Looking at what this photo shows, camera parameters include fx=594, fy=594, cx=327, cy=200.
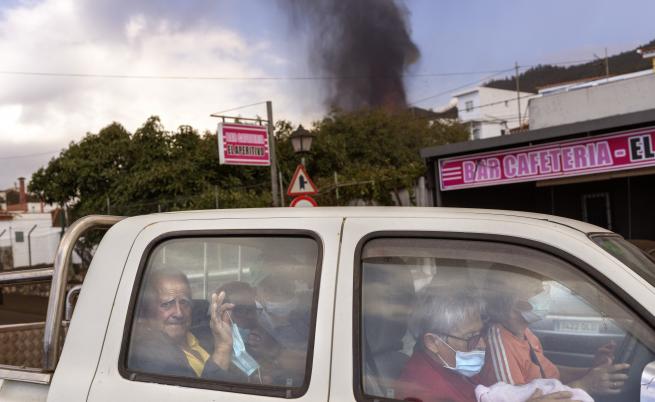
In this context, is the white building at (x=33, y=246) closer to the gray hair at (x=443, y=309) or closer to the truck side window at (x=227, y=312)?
the truck side window at (x=227, y=312)

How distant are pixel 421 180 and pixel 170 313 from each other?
14.6 m

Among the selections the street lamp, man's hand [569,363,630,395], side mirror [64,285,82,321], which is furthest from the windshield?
the street lamp

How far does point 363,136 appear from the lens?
36.2m

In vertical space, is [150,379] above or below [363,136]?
below

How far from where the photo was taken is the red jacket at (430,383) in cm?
170

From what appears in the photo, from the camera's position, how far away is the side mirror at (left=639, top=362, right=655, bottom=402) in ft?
4.78

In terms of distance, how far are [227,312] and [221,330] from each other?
6cm

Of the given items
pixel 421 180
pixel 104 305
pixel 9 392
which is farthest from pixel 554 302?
pixel 421 180

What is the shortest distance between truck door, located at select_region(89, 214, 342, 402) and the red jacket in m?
0.25

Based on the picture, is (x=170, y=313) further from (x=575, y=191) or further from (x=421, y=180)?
(x=421, y=180)

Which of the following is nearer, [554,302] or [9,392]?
[554,302]

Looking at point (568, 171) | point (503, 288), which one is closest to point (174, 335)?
point (503, 288)

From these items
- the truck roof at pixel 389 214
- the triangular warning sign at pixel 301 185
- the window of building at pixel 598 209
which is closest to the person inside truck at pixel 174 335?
the truck roof at pixel 389 214

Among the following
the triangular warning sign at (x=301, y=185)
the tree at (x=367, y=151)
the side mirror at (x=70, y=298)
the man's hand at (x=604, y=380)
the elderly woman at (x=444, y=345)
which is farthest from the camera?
the tree at (x=367, y=151)
